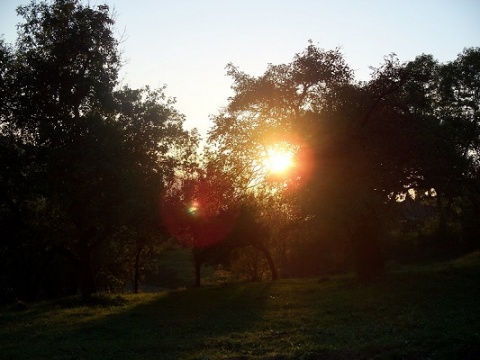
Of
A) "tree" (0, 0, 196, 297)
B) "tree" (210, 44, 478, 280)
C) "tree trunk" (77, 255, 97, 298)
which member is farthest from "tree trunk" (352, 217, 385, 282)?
"tree trunk" (77, 255, 97, 298)

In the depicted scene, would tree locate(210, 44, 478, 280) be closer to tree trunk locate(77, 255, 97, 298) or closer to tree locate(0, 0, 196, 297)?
tree locate(0, 0, 196, 297)

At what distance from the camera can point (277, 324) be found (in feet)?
63.9

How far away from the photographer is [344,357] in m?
12.7

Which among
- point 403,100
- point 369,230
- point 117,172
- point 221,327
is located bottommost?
point 221,327

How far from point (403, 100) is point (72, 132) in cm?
2068

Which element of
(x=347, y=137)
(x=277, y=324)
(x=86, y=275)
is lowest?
(x=277, y=324)

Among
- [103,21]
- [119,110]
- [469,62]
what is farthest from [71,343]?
[469,62]

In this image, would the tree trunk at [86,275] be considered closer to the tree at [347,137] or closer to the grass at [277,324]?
the grass at [277,324]

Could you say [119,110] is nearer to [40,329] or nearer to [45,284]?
[40,329]

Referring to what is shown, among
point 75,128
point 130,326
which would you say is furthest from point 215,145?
point 130,326

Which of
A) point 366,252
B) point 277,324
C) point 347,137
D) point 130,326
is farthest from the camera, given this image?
point 366,252

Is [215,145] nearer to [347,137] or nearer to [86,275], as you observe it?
[347,137]

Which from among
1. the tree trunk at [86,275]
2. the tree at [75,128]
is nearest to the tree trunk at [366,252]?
the tree at [75,128]

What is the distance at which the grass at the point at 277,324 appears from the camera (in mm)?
13812
